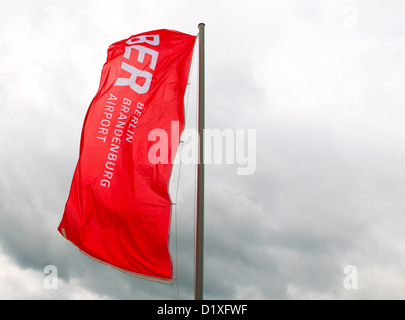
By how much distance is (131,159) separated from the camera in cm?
956

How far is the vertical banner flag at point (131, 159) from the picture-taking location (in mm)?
8898

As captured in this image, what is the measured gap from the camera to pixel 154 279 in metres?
8.70

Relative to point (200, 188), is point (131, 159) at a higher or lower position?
higher

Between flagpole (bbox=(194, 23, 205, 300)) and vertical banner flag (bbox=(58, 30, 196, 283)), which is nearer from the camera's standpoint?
flagpole (bbox=(194, 23, 205, 300))

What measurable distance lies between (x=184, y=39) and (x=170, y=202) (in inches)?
168

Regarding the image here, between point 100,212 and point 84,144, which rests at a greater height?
point 84,144

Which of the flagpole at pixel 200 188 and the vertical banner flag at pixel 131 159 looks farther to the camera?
the vertical banner flag at pixel 131 159

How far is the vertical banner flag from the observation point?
890cm

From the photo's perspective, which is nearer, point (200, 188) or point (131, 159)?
point (200, 188)
